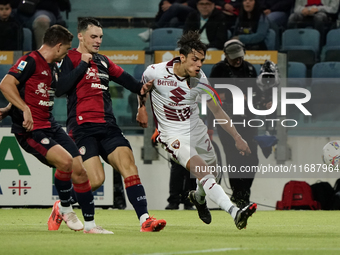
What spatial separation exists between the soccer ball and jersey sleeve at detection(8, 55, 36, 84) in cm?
548

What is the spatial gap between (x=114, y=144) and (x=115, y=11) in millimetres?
7584

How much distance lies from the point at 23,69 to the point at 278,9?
7934mm

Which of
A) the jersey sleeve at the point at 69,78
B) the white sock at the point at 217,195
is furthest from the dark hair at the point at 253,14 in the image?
the jersey sleeve at the point at 69,78

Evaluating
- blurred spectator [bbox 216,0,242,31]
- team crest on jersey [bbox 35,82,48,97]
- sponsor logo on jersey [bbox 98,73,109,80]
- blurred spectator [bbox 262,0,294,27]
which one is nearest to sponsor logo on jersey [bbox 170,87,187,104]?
sponsor logo on jersey [bbox 98,73,109,80]

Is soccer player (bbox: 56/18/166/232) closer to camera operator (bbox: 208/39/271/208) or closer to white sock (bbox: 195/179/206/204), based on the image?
white sock (bbox: 195/179/206/204)

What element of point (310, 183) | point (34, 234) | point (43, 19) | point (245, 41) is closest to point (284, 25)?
point (245, 41)

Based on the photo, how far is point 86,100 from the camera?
6.32 m

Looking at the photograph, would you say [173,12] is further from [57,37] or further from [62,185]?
[62,185]

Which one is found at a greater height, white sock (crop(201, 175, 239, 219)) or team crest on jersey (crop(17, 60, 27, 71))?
team crest on jersey (crop(17, 60, 27, 71))

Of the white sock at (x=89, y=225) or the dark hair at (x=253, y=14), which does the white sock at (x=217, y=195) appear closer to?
the white sock at (x=89, y=225)

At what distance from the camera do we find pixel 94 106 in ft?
20.7

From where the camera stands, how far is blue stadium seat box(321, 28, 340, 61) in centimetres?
1079

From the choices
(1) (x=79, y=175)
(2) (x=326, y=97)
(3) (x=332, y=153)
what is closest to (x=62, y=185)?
(1) (x=79, y=175)

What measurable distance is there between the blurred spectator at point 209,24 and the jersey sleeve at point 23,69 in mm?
5598
